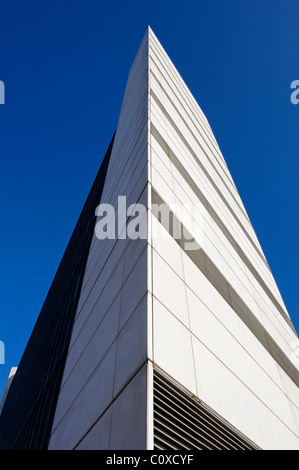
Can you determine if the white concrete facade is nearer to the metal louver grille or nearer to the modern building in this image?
the modern building

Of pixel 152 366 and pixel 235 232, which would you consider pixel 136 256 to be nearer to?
pixel 152 366

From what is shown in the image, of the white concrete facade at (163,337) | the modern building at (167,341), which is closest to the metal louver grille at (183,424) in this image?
the modern building at (167,341)

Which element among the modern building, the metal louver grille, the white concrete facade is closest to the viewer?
the metal louver grille

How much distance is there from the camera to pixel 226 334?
6953 millimetres

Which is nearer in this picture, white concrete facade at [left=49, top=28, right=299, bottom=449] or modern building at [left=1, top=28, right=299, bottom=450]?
modern building at [left=1, top=28, right=299, bottom=450]

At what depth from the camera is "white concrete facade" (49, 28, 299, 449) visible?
176 inches

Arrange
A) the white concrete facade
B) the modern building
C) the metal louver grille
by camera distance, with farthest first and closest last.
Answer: the white concrete facade
the modern building
the metal louver grille

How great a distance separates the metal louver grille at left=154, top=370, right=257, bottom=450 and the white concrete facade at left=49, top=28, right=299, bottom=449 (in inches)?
6.8

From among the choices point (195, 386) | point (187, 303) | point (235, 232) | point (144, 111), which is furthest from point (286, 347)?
point (144, 111)

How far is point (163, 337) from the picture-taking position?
4727mm

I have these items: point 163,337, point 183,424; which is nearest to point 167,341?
point 163,337

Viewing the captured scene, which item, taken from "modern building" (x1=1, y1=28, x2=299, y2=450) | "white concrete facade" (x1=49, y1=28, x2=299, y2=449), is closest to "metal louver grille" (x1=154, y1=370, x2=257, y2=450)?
"modern building" (x1=1, y1=28, x2=299, y2=450)

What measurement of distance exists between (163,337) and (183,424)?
1204 millimetres

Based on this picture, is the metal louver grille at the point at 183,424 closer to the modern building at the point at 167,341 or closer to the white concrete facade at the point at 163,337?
the modern building at the point at 167,341
